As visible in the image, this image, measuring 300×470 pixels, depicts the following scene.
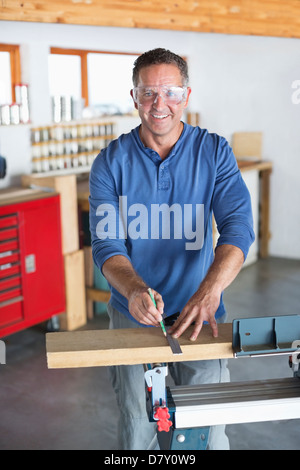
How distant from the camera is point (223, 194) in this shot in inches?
65.1

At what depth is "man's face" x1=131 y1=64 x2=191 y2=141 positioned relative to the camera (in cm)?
156

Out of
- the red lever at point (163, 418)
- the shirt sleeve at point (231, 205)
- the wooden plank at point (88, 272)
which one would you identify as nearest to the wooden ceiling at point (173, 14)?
the shirt sleeve at point (231, 205)

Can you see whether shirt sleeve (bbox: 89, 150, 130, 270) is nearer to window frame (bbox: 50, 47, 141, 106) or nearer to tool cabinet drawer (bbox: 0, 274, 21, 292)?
tool cabinet drawer (bbox: 0, 274, 21, 292)

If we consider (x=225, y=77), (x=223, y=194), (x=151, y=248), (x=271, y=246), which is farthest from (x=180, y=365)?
(x=225, y=77)

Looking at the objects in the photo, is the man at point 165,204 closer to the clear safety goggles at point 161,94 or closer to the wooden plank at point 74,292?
the clear safety goggles at point 161,94

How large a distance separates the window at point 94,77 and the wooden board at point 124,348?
10.7 feet

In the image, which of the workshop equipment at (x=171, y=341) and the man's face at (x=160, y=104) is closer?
the workshop equipment at (x=171, y=341)

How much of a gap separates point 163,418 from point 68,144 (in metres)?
3.31

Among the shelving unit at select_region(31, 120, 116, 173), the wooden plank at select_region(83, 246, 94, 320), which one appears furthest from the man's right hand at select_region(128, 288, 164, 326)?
the shelving unit at select_region(31, 120, 116, 173)

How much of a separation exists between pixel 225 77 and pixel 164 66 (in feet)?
13.6

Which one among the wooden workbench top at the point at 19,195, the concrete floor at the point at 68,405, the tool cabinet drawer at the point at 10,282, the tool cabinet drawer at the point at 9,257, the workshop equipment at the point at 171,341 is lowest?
the concrete floor at the point at 68,405

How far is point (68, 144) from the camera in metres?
4.29

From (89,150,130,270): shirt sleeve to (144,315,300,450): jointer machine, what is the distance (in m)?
0.40

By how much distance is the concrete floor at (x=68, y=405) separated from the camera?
2.51m
